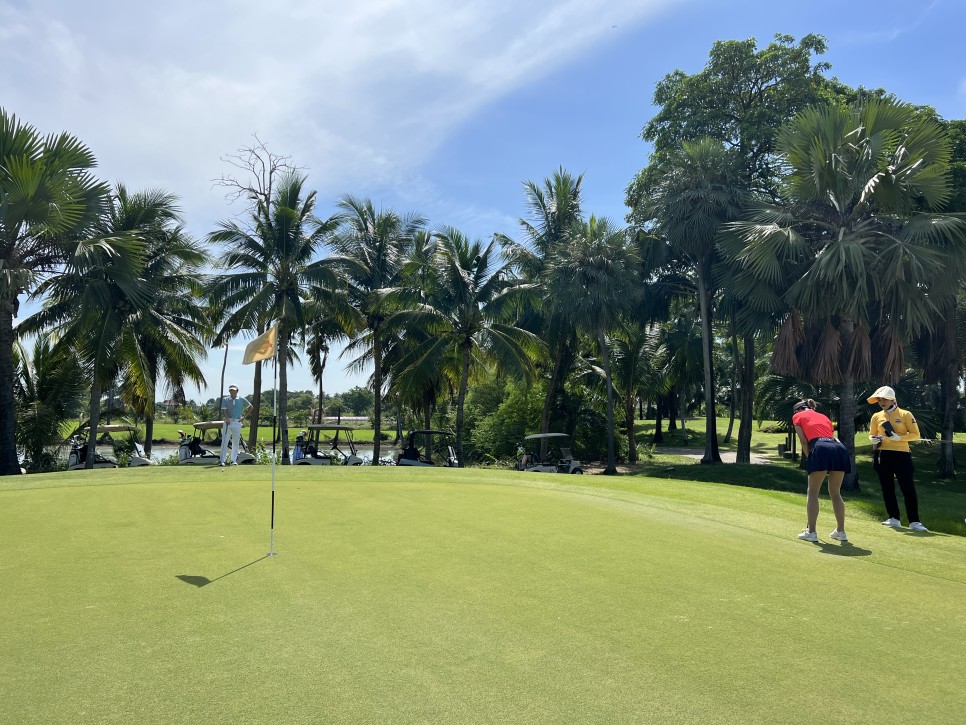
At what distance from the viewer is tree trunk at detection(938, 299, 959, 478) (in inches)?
1120

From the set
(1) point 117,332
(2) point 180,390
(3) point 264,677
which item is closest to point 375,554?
(3) point 264,677

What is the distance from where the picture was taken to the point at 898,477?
9836 mm

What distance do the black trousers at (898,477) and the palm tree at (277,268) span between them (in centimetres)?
2373

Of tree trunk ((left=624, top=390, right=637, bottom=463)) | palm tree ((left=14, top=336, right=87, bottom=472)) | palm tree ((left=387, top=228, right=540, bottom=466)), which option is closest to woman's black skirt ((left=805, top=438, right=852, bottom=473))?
palm tree ((left=387, top=228, right=540, bottom=466))

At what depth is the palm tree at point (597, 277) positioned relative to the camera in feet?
96.3

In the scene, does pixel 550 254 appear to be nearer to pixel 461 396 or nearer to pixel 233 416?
pixel 461 396

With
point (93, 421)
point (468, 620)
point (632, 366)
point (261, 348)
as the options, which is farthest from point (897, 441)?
point (632, 366)

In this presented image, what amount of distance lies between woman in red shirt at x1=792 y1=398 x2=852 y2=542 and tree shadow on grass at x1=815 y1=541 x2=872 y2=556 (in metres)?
0.15

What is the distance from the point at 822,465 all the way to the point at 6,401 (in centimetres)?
2260

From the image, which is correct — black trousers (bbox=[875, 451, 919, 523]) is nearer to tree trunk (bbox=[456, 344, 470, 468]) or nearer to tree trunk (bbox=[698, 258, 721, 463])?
tree trunk (bbox=[698, 258, 721, 463])

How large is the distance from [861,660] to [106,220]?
89.6ft

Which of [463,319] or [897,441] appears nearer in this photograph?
[897,441]

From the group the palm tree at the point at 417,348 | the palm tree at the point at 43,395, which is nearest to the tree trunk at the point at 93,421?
the palm tree at the point at 43,395

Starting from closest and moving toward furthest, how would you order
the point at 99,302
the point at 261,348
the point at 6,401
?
the point at 261,348, the point at 6,401, the point at 99,302
